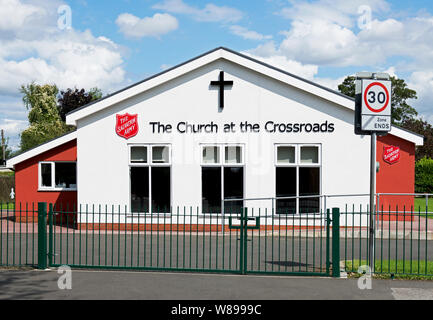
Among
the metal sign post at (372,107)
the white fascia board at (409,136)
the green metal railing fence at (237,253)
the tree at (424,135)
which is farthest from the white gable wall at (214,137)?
the tree at (424,135)

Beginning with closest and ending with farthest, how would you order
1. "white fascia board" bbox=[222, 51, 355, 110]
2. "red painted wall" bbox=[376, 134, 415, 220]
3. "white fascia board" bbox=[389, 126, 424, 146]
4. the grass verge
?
the grass verge → "white fascia board" bbox=[222, 51, 355, 110] → "white fascia board" bbox=[389, 126, 424, 146] → "red painted wall" bbox=[376, 134, 415, 220]

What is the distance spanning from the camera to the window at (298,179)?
1728 centimetres

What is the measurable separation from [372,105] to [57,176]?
14.1 m

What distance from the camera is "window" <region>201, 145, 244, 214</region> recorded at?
1738cm

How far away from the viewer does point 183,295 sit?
26.9 ft

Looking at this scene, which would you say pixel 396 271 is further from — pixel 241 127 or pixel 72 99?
pixel 72 99

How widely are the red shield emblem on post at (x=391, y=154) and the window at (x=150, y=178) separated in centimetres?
757

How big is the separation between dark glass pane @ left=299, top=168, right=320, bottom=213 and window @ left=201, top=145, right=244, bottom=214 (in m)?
1.92

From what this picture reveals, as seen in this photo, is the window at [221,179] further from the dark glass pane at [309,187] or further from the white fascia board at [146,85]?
the white fascia board at [146,85]

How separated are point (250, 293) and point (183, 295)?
1.05m

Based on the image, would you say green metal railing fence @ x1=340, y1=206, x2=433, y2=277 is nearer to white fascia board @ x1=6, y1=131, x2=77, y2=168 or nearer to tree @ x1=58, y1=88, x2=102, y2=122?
white fascia board @ x1=6, y1=131, x2=77, y2=168

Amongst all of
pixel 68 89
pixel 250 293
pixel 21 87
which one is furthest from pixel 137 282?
pixel 21 87

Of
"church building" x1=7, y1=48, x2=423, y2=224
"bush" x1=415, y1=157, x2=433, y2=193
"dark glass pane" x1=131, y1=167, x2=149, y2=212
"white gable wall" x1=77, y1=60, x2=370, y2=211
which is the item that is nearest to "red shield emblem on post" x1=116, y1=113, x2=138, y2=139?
"church building" x1=7, y1=48, x2=423, y2=224
